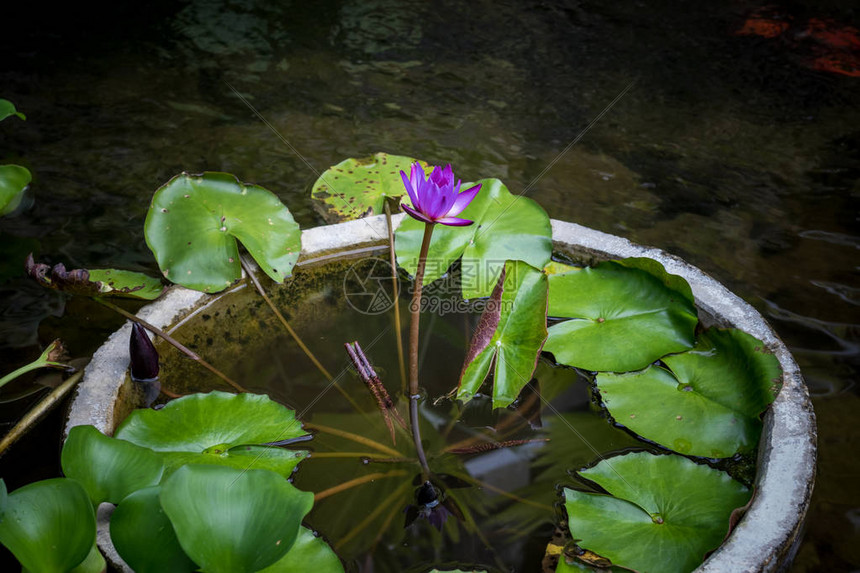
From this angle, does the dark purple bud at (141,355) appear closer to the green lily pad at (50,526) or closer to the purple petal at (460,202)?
the green lily pad at (50,526)

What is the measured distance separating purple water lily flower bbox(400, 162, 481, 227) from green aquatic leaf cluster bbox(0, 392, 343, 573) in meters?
0.50

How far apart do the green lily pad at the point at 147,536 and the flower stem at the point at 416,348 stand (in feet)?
1.66

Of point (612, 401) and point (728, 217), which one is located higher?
point (612, 401)

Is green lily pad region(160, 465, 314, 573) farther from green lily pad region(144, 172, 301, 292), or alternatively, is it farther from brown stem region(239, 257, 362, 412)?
green lily pad region(144, 172, 301, 292)

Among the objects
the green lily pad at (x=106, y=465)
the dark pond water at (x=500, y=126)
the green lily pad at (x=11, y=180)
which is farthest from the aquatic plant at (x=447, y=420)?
the green lily pad at (x=11, y=180)

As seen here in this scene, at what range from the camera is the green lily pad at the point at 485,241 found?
1.59 metres

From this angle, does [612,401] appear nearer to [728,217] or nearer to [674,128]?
[728,217]

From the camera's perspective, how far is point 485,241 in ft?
5.37

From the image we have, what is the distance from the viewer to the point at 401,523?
1223mm

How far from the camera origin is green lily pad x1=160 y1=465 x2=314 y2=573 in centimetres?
89

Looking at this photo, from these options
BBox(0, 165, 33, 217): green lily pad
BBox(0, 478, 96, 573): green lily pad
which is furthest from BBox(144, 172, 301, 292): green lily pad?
BBox(0, 165, 33, 217): green lily pad

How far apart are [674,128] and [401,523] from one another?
243 cm

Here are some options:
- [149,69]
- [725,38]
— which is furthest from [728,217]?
[149,69]

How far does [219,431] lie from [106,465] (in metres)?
0.25
